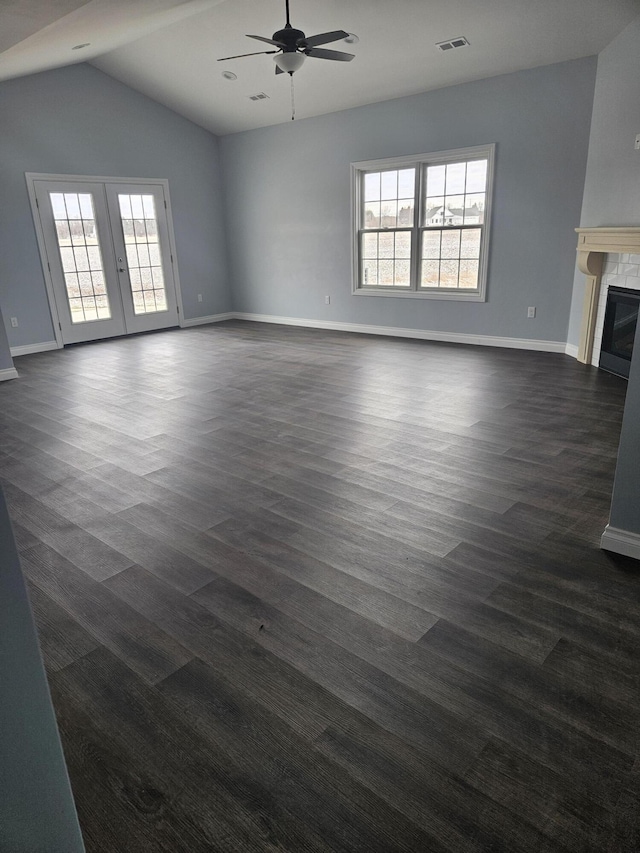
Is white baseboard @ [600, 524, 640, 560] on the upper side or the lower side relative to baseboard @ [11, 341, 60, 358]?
lower

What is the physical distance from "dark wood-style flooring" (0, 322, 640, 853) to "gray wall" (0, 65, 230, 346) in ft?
11.9

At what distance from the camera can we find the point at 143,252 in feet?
27.2

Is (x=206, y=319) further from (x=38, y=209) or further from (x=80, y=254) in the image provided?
(x=38, y=209)

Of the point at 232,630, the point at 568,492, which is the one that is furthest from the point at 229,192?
the point at 232,630

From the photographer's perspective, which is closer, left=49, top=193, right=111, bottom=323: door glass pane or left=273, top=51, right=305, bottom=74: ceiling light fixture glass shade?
left=273, top=51, right=305, bottom=74: ceiling light fixture glass shade

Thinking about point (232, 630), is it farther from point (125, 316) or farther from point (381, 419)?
point (125, 316)

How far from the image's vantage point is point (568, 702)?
1674 mm

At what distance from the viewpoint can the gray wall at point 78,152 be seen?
671cm

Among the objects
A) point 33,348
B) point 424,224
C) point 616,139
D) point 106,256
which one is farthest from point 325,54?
point 33,348

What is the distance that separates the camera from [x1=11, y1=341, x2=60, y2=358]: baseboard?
7145mm

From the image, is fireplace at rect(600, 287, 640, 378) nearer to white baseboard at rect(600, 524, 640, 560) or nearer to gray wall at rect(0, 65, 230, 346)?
white baseboard at rect(600, 524, 640, 560)

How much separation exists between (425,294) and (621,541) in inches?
208

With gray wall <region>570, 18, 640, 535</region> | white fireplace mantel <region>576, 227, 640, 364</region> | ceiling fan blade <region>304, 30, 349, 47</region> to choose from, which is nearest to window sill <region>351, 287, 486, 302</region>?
white fireplace mantel <region>576, 227, 640, 364</region>

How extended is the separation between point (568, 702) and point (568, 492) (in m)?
1.53
